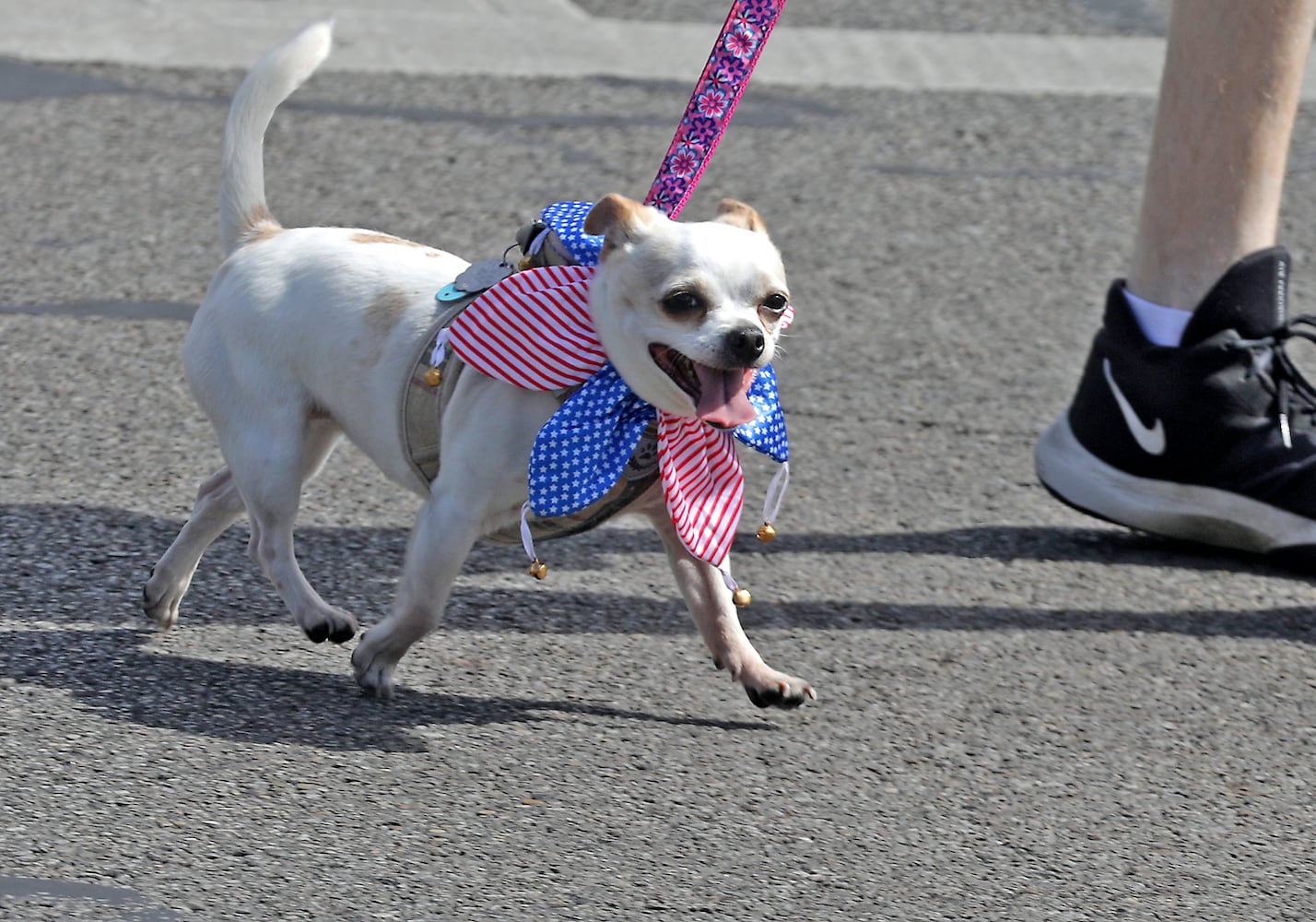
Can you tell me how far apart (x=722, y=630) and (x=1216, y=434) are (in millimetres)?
1301

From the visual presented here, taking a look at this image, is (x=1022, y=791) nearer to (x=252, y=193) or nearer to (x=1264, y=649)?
(x=1264, y=649)

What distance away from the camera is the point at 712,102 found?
2.93 m

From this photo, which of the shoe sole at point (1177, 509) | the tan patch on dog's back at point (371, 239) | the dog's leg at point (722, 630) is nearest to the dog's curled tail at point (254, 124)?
the tan patch on dog's back at point (371, 239)

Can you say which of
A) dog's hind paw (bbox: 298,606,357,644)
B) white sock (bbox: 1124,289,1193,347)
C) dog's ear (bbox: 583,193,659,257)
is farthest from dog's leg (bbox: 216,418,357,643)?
white sock (bbox: 1124,289,1193,347)

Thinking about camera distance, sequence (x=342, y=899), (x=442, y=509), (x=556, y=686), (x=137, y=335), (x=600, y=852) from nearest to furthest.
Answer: (x=342, y=899), (x=600, y=852), (x=442, y=509), (x=556, y=686), (x=137, y=335)

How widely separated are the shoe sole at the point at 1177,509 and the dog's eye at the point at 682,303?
1.50 m

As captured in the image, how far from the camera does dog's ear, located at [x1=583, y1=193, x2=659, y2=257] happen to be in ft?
8.61

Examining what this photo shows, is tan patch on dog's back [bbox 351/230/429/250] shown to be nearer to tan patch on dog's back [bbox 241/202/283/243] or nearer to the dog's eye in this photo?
tan patch on dog's back [bbox 241/202/283/243]

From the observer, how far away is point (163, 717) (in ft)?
9.29

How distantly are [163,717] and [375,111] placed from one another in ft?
12.4

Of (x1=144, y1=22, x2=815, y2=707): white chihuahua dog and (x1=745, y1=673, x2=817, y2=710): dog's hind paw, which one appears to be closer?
(x1=144, y1=22, x2=815, y2=707): white chihuahua dog

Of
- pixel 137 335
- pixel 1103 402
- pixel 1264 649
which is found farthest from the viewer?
pixel 137 335

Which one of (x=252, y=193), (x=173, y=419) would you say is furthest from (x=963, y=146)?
(x=252, y=193)

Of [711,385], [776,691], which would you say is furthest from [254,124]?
[776,691]
